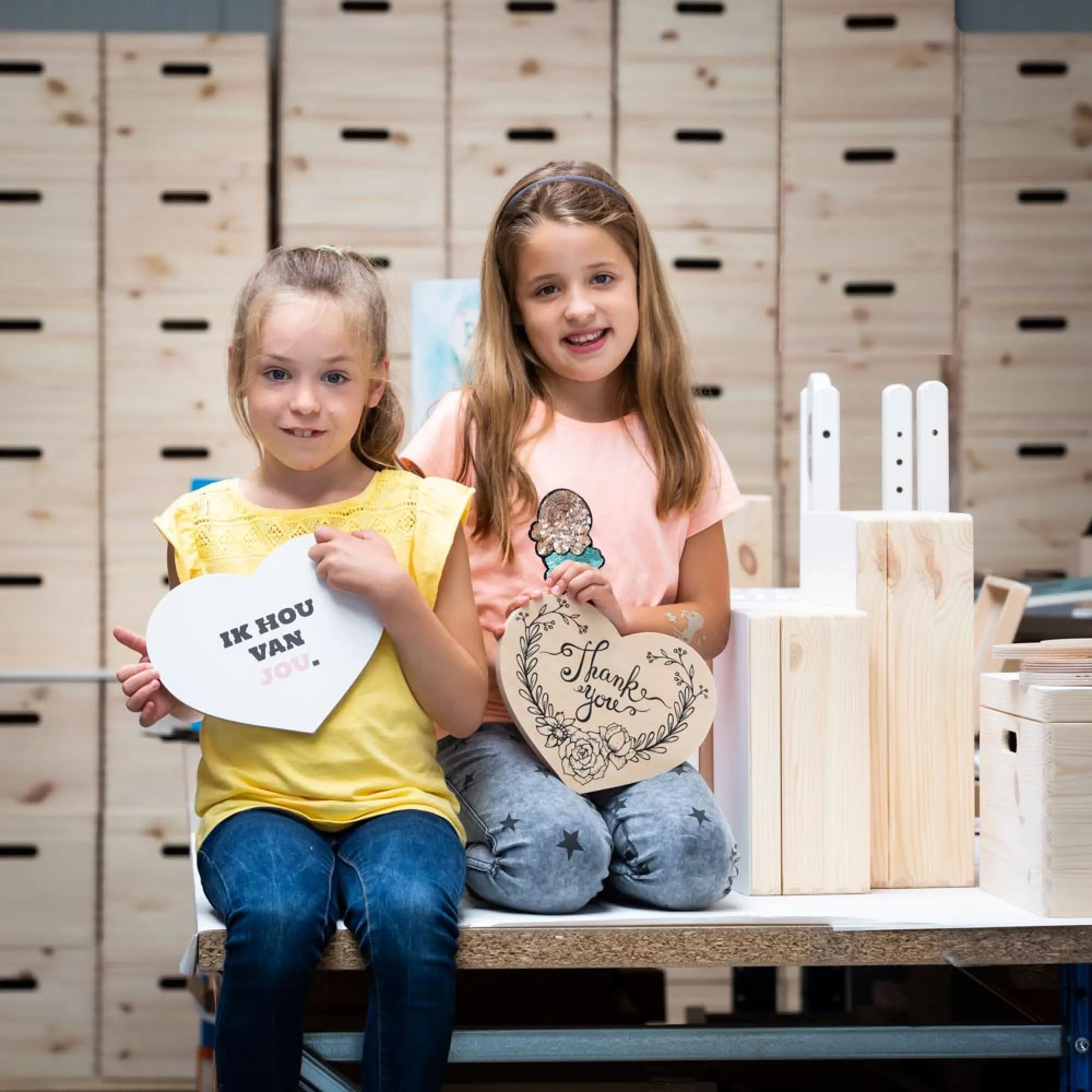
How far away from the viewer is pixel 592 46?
3.49 metres

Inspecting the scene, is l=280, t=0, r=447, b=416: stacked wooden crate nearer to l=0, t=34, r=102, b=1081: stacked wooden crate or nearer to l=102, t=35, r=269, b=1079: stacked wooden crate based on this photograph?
l=102, t=35, r=269, b=1079: stacked wooden crate

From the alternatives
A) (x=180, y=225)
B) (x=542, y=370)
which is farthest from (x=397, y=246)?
(x=542, y=370)

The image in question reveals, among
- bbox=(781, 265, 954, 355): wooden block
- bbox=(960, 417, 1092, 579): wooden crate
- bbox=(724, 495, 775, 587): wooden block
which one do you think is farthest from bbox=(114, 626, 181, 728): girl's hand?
bbox=(960, 417, 1092, 579): wooden crate

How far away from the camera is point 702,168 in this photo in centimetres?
351

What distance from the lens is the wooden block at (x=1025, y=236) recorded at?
3.57m

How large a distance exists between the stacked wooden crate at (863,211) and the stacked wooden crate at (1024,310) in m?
0.07

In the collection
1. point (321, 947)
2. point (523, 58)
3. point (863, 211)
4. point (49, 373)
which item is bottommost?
point (321, 947)

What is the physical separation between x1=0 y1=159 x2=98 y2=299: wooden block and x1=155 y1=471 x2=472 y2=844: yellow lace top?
2125 millimetres

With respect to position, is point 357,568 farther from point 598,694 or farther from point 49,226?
point 49,226

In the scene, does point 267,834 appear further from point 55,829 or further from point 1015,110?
point 1015,110

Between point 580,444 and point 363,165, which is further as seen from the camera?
point 363,165

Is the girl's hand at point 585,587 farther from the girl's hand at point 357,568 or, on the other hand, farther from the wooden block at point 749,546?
the wooden block at point 749,546

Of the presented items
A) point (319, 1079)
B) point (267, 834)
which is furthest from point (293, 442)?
point (319, 1079)

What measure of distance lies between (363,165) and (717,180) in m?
0.84
